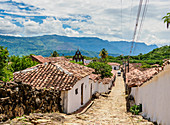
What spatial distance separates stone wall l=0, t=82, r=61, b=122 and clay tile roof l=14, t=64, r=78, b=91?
1841 mm

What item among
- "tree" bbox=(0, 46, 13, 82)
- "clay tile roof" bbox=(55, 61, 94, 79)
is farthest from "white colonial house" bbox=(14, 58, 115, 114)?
"tree" bbox=(0, 46, 13, 82)

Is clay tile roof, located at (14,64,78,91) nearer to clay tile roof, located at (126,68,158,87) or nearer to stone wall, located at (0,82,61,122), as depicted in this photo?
stone wall, located at (0,82,61,122)

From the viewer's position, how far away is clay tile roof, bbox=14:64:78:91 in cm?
1198

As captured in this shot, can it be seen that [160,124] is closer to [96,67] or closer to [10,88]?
[10,88]

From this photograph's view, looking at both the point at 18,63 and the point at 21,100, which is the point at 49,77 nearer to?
the point at 18,63

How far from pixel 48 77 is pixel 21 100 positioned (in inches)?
219

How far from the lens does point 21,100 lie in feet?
24.4

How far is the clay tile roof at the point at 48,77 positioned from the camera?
12.0 meters

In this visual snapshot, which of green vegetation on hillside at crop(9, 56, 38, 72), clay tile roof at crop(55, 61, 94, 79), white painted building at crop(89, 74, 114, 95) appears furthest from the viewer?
white painted building at crop(89, 74, 114, 95)

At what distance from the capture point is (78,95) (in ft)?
47.2

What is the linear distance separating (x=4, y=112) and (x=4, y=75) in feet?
4.78

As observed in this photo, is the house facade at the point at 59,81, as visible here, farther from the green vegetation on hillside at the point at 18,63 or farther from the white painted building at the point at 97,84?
the white painted building at the point at 97,84

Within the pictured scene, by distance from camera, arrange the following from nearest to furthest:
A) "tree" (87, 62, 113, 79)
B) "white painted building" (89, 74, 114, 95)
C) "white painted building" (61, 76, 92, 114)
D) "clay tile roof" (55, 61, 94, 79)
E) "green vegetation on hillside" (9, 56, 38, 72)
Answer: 1. "white painted building" (61, 76, 92, 114)
2. "clay tile roof" (55, 61, 94, 79)
3. "green vegetation on hillside" (9, 56, 38, 72)
4. "white painted building" (89, 74, 114, 95)
5. "tree" (87, 62, 113, 79)

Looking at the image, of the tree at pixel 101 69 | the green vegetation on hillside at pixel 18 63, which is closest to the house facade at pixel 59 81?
the green vegetation on hillside at pixel 18 63
